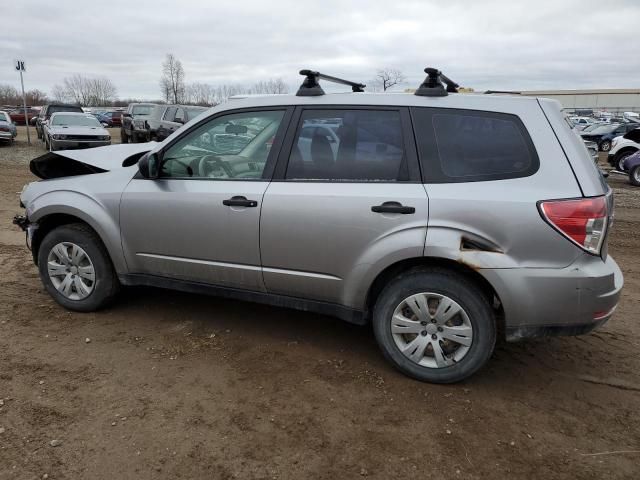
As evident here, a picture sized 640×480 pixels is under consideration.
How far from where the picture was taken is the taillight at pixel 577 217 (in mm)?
2859

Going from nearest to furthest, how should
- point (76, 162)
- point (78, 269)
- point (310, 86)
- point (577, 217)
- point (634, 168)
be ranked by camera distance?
point (577, 217), point (310, 86), point (78, 269), point (76, 162), point (634, 168)

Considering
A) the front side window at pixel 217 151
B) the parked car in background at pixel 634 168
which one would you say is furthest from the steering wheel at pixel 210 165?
the parked car in background at pixel 634 168

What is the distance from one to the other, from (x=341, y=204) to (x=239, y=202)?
74 centimetres

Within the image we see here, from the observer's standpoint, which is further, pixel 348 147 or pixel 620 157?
pixel 620 157

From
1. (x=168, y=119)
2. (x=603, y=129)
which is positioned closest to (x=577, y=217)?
(x=168, y=119)

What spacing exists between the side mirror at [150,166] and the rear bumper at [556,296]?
2.47 m

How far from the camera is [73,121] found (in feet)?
61.1

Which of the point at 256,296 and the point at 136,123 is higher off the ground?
the point at 136,123

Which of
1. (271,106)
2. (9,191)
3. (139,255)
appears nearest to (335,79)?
(271,106)

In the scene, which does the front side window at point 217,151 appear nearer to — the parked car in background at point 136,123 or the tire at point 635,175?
the tire at point 635,175

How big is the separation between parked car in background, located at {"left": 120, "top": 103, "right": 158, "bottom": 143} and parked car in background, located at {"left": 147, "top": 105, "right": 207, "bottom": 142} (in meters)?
0.39

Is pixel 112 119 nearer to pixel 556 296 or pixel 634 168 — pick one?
pixel 634 168

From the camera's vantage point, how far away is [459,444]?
2752 mm

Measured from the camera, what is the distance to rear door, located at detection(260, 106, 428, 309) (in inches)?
125
